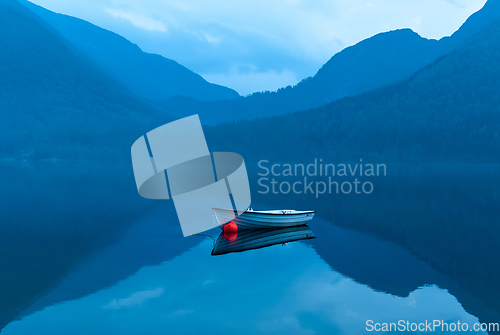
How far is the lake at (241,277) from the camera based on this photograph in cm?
2284

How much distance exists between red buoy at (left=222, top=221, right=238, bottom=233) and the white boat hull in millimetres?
351

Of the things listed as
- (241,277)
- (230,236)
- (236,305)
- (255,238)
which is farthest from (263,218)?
(236,305)

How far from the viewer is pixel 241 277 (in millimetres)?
29641

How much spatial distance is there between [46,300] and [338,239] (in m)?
29.0

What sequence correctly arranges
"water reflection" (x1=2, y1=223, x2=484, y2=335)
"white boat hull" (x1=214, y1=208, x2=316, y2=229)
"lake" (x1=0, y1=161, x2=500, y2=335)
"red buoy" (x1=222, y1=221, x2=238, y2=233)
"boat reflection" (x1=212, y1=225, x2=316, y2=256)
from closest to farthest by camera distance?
"water reflection" (x1=2, y1=223, x2=484, y2=335) < "lake" (x1=0, y1=161, x2=500, y2=335) < "boat reflection" (x1=212, y1=225, x2=316, y2=256) < "white boat hull" (x1=214, y1=208, x2=316, y2=229) < "red buoy" (x1=222, y1=221, x2=238, y2=233)

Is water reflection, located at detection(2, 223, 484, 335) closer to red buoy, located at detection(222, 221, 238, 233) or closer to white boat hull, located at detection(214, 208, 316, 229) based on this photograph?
white boat hull, located at detection(214, 208, 316, 229)

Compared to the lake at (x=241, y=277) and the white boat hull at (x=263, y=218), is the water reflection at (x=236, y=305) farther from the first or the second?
the white boat hull at (x=263, y=218)

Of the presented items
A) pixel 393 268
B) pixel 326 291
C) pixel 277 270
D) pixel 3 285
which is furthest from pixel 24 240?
pixel 393 268

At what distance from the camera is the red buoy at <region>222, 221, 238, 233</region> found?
41844 mm

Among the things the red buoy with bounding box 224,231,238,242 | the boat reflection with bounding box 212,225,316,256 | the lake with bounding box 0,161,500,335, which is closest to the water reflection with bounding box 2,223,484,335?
the lake with bounding box 0,161,500,335

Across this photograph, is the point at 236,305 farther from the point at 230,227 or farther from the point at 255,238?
the point at 230,227

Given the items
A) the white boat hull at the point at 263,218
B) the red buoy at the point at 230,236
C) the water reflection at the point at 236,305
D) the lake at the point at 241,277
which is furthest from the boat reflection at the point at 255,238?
the water reflection at the point at 236,305

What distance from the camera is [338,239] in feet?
139

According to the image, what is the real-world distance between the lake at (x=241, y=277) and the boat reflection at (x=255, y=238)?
1.24 m
